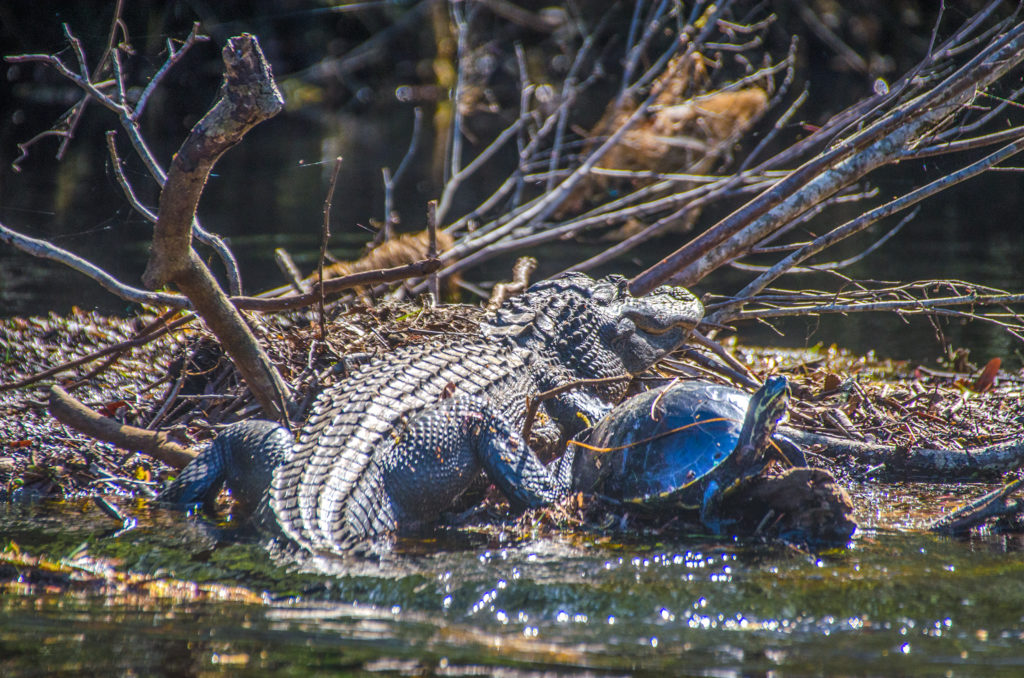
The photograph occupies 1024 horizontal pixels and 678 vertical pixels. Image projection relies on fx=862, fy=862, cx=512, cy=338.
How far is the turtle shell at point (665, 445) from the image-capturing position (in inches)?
124

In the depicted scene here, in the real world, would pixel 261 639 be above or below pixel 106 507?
below

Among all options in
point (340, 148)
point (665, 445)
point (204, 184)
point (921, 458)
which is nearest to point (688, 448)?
point (665, 445)

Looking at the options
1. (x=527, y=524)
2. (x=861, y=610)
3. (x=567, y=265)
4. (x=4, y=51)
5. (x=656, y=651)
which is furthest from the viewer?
(x=567, y=265)

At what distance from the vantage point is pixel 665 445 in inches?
128

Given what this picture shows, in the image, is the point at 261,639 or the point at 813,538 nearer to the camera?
the point at 261,639

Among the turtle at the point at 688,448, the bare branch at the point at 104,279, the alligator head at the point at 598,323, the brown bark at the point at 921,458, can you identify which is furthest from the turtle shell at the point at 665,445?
the bare branch at the point at 104,279

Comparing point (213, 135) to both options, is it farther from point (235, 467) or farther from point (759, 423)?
point (759, 423)

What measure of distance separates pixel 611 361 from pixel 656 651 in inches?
102

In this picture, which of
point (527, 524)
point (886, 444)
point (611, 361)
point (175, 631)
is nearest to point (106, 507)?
point (175, 631)

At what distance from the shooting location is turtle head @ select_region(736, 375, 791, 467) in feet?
9.87

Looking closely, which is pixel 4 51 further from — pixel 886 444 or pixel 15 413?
pixel 886 444

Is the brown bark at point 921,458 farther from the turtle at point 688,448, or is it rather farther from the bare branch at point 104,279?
the bare branch at point 104,279

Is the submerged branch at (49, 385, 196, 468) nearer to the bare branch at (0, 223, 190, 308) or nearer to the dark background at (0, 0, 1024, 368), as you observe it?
the bare branch at (0, 223, 190, 308)

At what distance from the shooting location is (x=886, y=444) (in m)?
4.01
